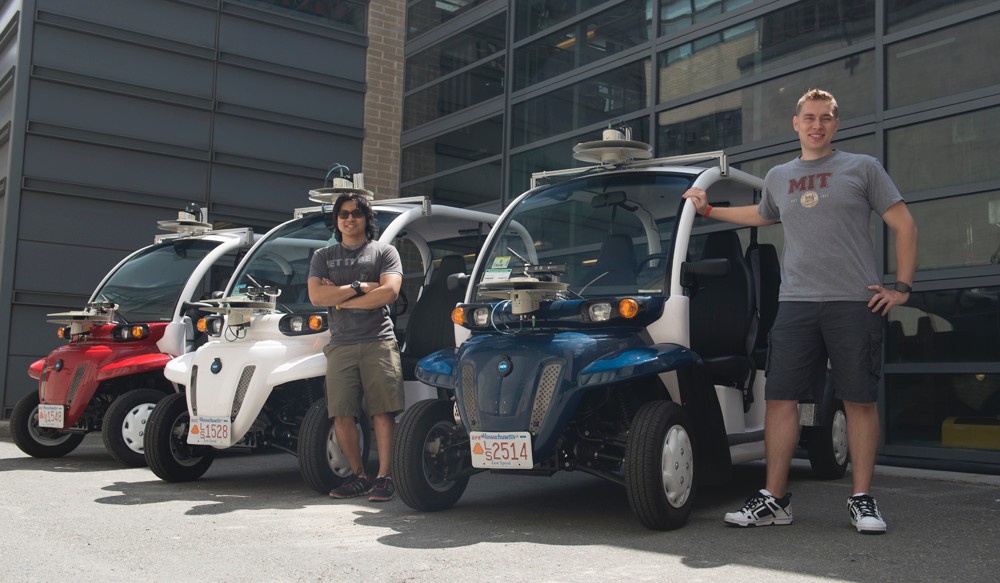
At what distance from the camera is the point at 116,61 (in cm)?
1318

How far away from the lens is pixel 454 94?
13.7m

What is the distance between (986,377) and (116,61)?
35.5 ft

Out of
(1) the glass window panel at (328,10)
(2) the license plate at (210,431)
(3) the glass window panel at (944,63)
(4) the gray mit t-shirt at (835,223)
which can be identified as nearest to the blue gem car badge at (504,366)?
(4) the gray mit t-shirt at (835,223)

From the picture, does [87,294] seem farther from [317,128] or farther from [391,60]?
[391,60]

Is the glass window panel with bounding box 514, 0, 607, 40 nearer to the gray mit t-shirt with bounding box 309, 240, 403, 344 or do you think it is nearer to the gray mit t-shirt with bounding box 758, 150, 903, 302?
the gray mit t-shirt with bounding box 309, 240, 403, 344

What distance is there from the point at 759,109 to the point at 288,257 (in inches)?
182

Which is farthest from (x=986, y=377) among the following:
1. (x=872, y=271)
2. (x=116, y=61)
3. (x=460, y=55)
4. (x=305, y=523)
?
(x=116, y=61)

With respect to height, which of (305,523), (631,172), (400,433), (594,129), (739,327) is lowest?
(305,523)

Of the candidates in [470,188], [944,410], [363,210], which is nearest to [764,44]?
[944,410]

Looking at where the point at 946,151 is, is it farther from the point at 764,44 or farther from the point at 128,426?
the point at 128,426

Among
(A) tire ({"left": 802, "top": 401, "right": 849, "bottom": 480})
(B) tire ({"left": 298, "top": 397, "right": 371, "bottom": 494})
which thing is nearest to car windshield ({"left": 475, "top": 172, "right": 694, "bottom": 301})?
(B) tire ({"left": 298, "top": 397, "right": 371, "bottom": 494})

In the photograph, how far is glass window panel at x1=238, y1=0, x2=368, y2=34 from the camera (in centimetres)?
1458

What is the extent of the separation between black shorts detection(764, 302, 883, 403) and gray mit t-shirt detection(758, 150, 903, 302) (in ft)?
0.24

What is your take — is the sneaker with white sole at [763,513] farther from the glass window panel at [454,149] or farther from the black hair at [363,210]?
the glass window panel at [454,149]
